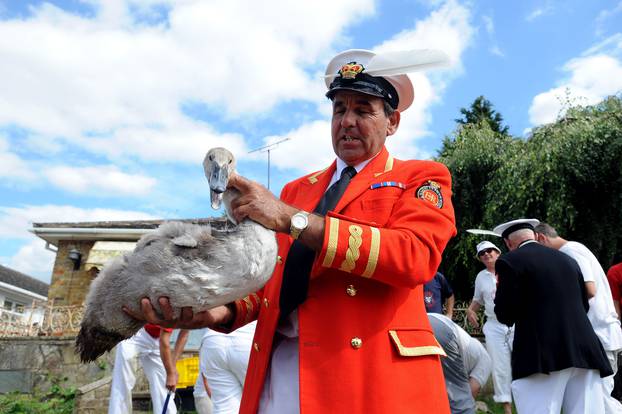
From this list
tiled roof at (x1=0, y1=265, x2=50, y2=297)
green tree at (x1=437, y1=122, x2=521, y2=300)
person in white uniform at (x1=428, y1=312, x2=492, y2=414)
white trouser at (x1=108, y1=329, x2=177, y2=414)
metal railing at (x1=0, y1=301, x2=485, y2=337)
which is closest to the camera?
person in white uniform at (x1=428, y1=312, x2=492, y2=414)

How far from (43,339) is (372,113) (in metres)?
12.8

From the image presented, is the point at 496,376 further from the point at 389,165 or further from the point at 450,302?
the point at 389,165

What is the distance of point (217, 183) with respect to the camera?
7.35ft

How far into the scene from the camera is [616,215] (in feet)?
40.6

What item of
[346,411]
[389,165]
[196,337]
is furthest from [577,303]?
[196,337]

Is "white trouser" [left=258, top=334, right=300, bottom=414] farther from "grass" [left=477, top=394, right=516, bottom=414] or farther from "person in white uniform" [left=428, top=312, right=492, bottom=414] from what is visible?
"grass" [left=477, top=394, right=516, bottom=414]

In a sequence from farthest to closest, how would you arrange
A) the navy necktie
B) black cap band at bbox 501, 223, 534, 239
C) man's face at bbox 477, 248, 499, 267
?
man's face at bbox 477, 248, 499, 267
black cap band at bbox 501, 223, 534, 239
the navy necktie

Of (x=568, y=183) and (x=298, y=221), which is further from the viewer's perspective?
(x=568, y=183)

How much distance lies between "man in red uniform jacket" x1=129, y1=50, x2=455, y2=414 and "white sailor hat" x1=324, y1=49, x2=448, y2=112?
1cm

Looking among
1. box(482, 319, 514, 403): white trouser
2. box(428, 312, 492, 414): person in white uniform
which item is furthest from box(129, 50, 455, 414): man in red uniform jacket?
box(482, 319, 514, 403): white trouser

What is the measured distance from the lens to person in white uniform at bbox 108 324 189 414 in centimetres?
727

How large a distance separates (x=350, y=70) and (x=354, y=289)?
111 centimetres

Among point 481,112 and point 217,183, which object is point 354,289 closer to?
point 217,183

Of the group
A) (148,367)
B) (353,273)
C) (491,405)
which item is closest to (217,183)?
(353,273)
